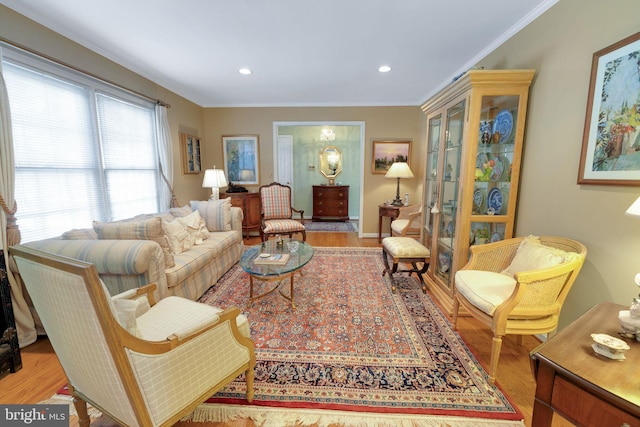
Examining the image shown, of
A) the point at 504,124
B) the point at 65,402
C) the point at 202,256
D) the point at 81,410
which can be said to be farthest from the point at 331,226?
the point at 81,410

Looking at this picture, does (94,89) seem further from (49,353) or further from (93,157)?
(49,353)

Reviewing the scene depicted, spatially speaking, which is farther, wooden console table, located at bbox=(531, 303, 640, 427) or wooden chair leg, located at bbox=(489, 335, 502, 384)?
wooden chair leg, located at bbox=(489, 335, 502, 384)

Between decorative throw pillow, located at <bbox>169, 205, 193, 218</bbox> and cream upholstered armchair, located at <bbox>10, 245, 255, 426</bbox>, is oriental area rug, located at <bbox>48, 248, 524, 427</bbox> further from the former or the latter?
decorative throw pillow, located at <bbox>169, 205, 193, 218</bbox>

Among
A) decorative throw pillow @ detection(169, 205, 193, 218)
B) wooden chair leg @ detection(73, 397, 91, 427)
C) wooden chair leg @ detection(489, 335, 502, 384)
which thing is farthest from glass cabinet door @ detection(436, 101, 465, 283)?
decorative throw pillow @ detection(169, 205, 193, 218)

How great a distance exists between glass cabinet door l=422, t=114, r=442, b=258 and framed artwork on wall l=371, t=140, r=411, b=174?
1704 mm

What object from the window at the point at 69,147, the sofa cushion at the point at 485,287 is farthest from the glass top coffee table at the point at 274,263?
the window at the point at 69,147

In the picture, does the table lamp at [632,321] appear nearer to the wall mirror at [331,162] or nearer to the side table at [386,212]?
the side table at [386,212]

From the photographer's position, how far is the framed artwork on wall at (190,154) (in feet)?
14.0

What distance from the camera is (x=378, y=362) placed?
1.84 m

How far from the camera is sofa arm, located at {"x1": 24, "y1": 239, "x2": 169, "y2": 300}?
75.0 inches

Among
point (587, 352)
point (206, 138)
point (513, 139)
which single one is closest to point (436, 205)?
point (513, 139)

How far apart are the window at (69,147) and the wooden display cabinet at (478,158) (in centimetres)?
363

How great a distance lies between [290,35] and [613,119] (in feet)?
8.08

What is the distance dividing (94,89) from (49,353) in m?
2.49
